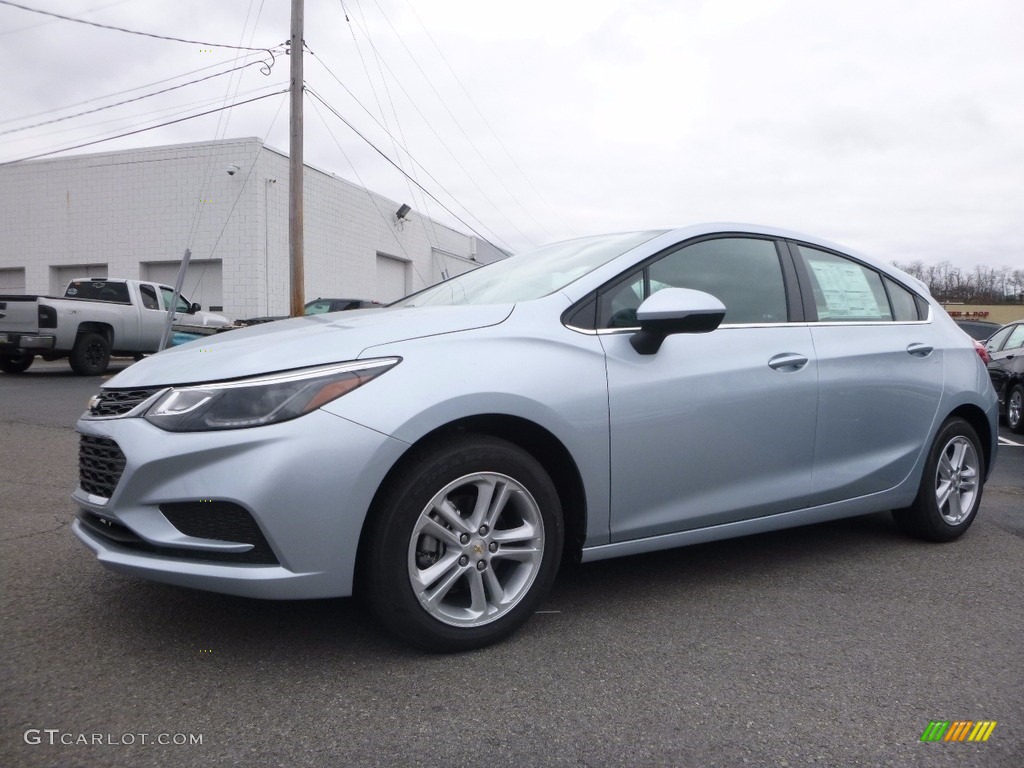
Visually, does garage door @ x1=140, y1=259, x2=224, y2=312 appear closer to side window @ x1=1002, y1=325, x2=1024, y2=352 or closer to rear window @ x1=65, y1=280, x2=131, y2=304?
rear window @ x1=65, y1=280, x2=131, y2=304

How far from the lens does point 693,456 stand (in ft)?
11.0

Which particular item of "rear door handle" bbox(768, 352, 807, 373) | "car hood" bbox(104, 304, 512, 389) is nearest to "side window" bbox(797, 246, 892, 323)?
"rear door handle" bbox(768, 352, 807, 373)

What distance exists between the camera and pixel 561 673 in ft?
9.00

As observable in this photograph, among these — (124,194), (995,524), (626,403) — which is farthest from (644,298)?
(124,194)

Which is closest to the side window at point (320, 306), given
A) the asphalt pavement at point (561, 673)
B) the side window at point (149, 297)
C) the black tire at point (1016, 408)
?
the side window at point (149, 297)

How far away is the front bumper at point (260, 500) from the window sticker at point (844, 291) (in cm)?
244

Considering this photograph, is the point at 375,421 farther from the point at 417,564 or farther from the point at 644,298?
the point at 644,298

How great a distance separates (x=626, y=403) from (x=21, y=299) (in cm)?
1343

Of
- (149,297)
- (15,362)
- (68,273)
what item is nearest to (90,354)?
(15,362)

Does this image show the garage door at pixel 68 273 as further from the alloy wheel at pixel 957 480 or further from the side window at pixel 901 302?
the alloy wheel at pixel 957 480

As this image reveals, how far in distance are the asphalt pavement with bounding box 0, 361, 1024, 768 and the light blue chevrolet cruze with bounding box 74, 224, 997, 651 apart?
27cm

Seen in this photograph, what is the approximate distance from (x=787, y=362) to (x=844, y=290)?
81 centimetres
